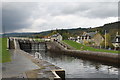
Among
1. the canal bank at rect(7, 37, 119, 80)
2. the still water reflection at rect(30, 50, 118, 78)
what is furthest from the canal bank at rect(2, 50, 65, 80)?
the still water reflection at rect(30, 50, 118, 78)

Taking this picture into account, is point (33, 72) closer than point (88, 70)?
Yes

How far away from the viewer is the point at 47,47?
60.3 meters

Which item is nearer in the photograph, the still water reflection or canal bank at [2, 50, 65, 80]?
canal bank at [2, 50, 65, 80]

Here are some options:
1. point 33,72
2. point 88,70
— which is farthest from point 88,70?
point 33,72

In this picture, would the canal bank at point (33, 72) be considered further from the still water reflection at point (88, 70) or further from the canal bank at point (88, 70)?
the still water reflection at point (88, 70)

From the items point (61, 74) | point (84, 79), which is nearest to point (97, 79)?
point (84, 79)

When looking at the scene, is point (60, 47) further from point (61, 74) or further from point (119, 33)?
point (61, 74)

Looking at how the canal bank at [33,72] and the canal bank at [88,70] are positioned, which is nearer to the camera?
the canal bank at [33,72]

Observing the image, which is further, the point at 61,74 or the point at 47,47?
the point at 47,47

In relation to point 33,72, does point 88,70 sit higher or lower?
lower

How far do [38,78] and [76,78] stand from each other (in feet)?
16.8

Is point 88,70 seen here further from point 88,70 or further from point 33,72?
point 33,72

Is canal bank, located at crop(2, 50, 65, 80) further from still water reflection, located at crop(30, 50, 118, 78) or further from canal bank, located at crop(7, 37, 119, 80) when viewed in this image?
still water reflection, located at crop(30, 50, 118, 78)

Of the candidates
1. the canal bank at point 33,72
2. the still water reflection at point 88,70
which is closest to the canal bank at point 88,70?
the still water reflection at point 88,70
